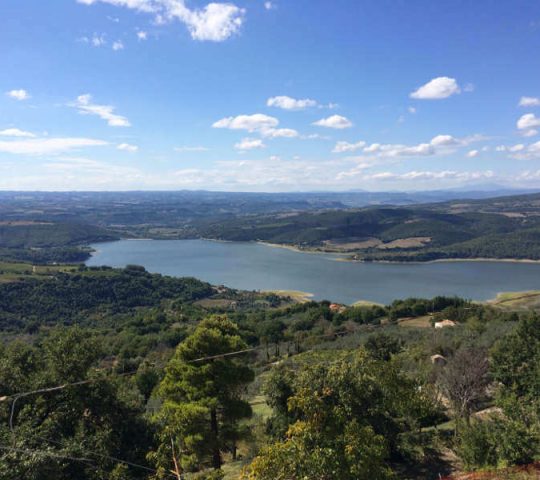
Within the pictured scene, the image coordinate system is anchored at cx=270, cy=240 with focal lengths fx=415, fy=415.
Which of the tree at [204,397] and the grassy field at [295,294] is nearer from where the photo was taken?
the tree at [204,397]

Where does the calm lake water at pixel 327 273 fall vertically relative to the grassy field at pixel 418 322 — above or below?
below

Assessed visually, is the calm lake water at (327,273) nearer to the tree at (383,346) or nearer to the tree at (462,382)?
the tree at (383,346)

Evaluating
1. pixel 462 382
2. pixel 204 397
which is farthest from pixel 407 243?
pixel 204 397

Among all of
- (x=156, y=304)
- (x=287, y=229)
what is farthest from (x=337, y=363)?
(x=287, y=229)

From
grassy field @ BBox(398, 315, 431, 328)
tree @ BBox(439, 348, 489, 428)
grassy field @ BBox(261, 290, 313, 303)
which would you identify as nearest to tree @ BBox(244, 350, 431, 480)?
tree @ BBox(439, 348, 489, 428)

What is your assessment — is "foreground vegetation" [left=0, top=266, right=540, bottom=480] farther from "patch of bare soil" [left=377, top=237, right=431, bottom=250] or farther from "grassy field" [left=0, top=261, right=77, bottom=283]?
"patch of bare soil" [left=377, top=237, right=431, bottom=250]

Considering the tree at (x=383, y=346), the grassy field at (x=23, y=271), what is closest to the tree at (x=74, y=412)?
the tree at (x=383, y=346)
